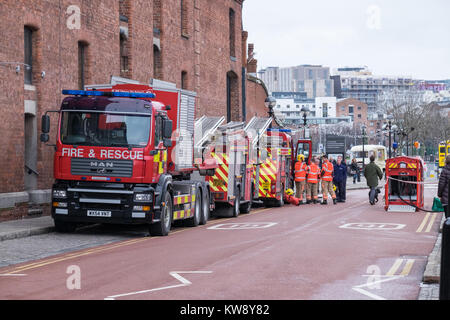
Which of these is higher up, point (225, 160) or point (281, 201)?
point (225, 160)

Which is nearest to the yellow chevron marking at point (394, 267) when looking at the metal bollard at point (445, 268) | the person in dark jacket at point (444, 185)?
the metal bollard at point (445, 268)

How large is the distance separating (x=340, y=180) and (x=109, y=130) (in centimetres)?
1708

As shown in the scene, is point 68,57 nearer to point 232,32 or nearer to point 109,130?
point 109,130

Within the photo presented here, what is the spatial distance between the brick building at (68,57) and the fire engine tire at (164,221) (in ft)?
15.5

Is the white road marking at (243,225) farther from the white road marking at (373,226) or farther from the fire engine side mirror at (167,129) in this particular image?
the fire engine side mirror at (167,129)

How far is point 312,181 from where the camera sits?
3366cm

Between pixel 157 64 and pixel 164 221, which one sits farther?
pixel 157 64

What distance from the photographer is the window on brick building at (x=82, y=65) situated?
1076 inches

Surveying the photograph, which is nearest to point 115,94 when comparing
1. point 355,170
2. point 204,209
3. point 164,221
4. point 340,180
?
point 164,221

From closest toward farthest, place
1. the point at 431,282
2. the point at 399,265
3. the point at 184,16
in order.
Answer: the point at 431,282 < the point at 399,265 < the point at 184,16

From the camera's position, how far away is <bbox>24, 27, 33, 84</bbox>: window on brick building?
23.9 metres

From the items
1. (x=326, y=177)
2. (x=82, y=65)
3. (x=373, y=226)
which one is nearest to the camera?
(x=373, y=226)

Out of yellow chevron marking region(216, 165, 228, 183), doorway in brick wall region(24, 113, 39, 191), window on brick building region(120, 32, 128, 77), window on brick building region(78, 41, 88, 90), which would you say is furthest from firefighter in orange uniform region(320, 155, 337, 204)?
doorway in brick wall region(24, 113, 39, 191)

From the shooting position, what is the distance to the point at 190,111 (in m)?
22.7
